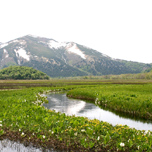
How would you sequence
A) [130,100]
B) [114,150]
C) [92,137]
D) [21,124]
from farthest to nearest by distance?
[130,100], [21,124], [92,137], [114,150]

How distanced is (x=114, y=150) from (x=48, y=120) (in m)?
7.09

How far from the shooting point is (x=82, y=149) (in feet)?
39.5

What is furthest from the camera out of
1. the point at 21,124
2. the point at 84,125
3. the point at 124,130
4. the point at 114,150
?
the point at 21,124

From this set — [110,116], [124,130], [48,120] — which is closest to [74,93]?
[110,116]

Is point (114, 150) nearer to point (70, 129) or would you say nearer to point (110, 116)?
point (70, 129)

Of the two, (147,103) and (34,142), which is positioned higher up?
(147,103)

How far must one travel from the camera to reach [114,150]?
38.1 feet

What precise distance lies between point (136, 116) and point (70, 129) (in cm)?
1327

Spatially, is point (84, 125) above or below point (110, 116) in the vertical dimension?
above

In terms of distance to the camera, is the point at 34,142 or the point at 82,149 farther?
the point at 34,142

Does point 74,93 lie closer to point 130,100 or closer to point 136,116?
point 130,100

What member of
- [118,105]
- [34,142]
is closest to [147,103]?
[118,105]

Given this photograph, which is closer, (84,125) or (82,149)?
(82,149)

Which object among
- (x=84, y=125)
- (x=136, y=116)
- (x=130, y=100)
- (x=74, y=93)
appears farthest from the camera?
(x=74, y=93)
